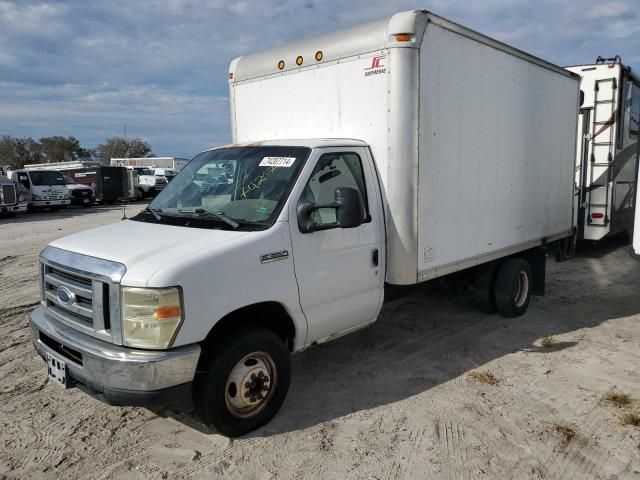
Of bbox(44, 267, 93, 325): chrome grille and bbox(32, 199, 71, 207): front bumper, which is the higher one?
bbox(44, 267, 93, 325): chrome grille

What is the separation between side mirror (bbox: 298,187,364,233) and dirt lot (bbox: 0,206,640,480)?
1553 millimetres

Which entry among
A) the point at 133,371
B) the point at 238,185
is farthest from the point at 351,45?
the point at 133,371

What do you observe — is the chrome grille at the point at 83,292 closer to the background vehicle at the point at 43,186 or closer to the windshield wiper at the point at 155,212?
the windshield wiper at the point at 155,212

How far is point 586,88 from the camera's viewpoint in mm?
9500

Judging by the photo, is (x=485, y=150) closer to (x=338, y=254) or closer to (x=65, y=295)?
(x=338, y=254)

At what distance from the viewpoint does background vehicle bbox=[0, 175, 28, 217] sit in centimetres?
1900

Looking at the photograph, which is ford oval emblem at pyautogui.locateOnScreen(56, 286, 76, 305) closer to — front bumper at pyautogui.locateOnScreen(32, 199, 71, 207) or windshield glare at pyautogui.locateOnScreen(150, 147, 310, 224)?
windshield glare at pyautogui.locateOnScreen(150, 147, 310, 224)

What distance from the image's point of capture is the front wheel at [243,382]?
11.7 ft

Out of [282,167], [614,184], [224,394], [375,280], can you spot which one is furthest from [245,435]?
[614,184]

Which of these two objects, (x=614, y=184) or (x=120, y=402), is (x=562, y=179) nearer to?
(x=614, y=184)

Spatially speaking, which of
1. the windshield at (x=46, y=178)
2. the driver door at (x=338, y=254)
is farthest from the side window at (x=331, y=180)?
the windshield at (x=46, y=178)

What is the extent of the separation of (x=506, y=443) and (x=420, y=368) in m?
1.40

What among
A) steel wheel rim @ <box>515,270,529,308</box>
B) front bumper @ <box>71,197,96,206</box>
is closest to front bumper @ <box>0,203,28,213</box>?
front bumper @ <box>71,197,96,206</box>

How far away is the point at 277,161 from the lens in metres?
4.30
